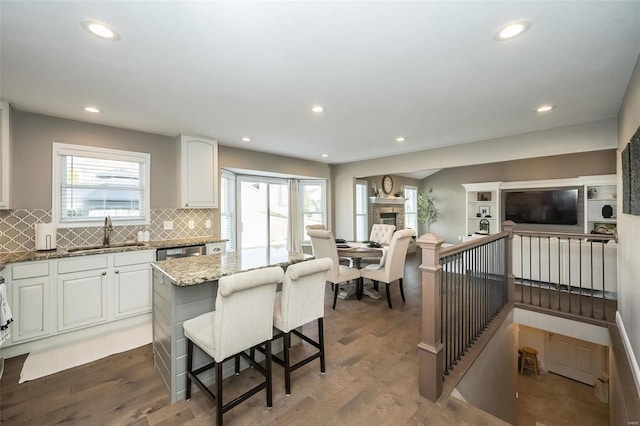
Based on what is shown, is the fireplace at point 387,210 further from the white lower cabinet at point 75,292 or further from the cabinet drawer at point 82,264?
the cabinet drawer at point 82,264

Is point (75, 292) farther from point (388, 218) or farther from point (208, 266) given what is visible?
point (388, 218)

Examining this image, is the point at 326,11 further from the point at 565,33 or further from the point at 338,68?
the point at 565,33

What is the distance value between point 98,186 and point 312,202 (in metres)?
4.17

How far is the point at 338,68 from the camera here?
85.0 inches

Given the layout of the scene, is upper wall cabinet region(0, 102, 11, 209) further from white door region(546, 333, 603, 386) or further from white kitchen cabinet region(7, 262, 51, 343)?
white door region(546, 333, 603, 386)

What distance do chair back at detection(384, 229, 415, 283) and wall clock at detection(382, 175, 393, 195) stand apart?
177 inches

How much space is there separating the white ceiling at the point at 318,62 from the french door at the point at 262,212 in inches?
97.7

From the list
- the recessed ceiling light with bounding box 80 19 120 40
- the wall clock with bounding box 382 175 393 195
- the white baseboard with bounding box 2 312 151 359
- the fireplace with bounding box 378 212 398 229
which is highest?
the recessed ceiling light with bounding box 80 19 120 40

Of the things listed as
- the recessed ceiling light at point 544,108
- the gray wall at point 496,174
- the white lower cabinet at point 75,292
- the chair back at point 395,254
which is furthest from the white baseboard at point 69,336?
the gray wall at point 496,174

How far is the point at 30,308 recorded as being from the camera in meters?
2.75

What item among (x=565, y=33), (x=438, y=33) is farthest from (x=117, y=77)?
(x=565, y=33)

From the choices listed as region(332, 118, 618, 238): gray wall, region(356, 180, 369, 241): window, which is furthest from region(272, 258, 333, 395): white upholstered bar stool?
region(356, 180, 369, 241): window

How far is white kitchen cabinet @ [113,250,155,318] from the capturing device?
3260 mm

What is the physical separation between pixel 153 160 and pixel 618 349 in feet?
19.2
